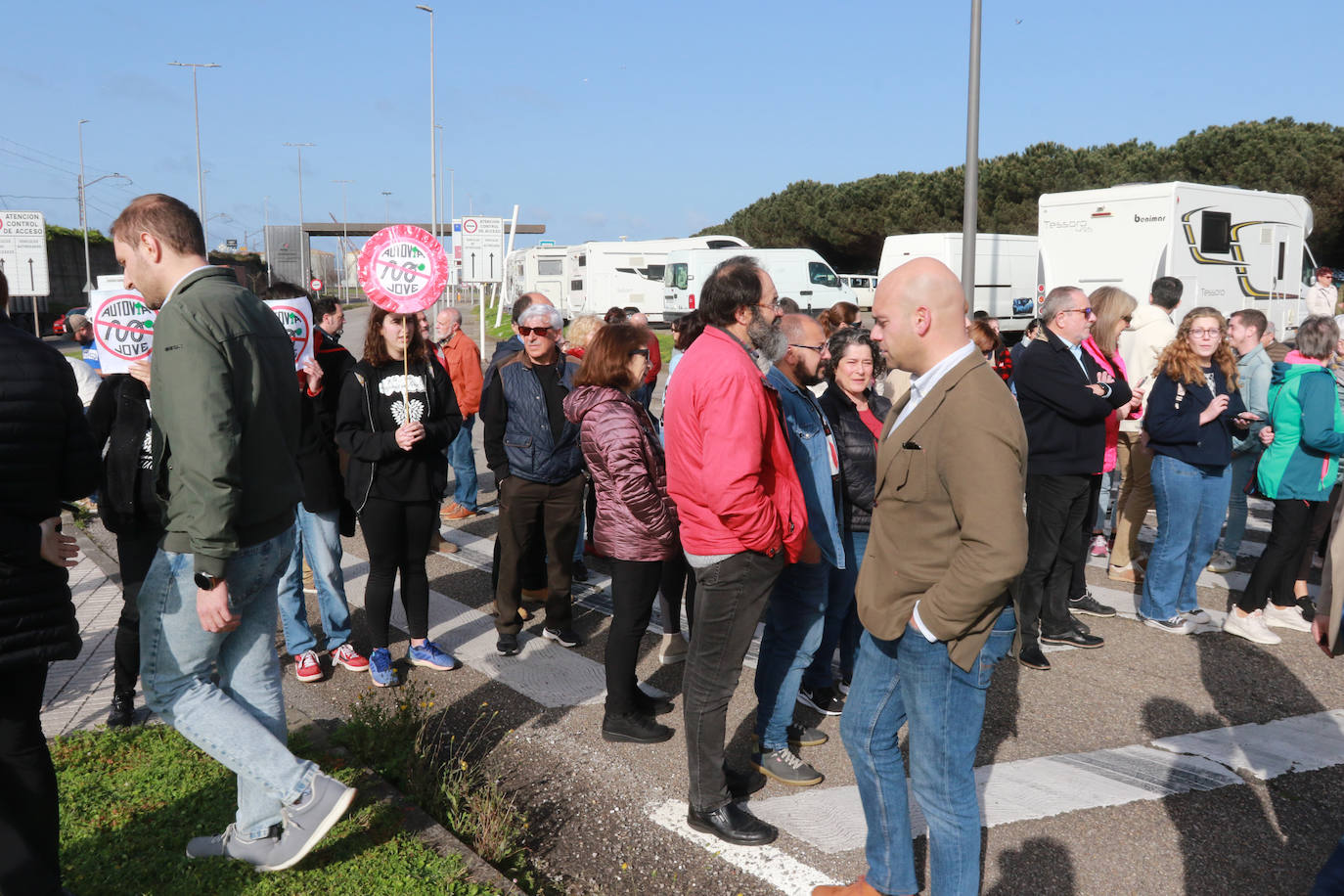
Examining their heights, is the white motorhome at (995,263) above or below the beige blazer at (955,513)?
above

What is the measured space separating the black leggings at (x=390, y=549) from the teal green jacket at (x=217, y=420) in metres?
2.12

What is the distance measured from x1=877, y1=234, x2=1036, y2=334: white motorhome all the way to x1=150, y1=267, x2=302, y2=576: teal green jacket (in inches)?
1003

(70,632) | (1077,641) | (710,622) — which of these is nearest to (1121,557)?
(1077,641)

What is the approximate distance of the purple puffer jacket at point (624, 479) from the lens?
466cm

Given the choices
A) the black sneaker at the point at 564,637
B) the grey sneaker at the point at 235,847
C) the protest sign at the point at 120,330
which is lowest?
the black sneaker at the point at 564,637

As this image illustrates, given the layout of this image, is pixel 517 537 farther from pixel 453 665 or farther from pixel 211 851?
pixel 211 851

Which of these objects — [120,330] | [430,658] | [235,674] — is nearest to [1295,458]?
[430,658]

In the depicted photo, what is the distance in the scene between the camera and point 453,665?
5.80 meters

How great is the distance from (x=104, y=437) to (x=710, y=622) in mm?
2770

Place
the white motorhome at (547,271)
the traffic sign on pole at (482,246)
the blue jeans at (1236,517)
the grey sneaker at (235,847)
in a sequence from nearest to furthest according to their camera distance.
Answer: the grey sneaker at (235,847) < the blue jeans at (1236,517) < the traffic sign on pole at (482,246) < the white motorhome at (547,271)

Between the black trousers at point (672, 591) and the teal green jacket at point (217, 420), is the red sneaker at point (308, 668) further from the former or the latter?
the teal green jacket at point (217, 420)

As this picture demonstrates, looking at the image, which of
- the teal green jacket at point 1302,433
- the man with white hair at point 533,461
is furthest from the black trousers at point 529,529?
the teal green jacket at point 1302,433

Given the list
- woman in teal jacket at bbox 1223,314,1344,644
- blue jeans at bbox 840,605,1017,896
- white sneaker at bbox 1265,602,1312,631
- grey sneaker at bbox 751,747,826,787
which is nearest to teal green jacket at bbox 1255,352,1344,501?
woman in teal jacket at bbox 1223,314,1344,644

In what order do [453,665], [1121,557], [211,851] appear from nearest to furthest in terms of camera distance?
[211,851] → [453,665] → [1121,557]
